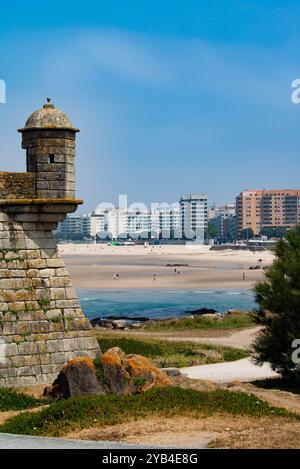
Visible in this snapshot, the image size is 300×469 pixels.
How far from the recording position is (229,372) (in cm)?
2928

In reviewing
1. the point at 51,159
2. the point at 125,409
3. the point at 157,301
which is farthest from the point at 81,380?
the point at 157,301

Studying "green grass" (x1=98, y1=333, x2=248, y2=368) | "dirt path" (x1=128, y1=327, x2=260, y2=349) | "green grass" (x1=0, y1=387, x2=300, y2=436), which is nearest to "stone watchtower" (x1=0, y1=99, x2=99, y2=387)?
"green grass" (x1=0, y1=387, x2=300, y2=436)

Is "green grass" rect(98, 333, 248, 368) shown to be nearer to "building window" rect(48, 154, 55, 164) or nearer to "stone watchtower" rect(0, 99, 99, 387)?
"stone watchtower" rect(0, 99, 99, 387)

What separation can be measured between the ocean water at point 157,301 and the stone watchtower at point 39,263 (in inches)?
1611

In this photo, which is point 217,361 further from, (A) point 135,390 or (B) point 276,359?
(A) point 135,390

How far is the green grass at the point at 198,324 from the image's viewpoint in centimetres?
4956

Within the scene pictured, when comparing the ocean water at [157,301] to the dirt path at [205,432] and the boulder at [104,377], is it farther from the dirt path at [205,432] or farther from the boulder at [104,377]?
the dirt path at [205,432]

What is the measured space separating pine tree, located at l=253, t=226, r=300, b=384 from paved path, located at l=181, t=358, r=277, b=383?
2.34 meters

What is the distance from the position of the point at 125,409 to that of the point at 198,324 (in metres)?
34.6

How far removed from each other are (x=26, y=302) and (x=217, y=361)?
1379 cm

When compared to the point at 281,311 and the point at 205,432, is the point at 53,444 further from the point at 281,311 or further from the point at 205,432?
the point at 281,311

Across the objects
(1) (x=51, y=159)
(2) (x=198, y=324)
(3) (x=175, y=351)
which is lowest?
(2) (x=198, y=324)

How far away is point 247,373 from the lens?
2908cm
